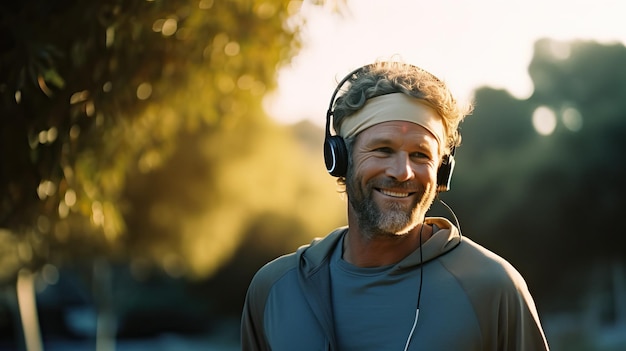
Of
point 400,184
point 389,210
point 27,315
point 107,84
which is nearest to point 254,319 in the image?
point 389,210

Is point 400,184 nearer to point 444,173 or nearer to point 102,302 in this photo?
point 444,173

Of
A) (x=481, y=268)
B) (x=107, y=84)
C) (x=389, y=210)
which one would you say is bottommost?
(x=481, y=268)

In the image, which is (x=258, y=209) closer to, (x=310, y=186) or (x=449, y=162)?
(x=310, y=186)

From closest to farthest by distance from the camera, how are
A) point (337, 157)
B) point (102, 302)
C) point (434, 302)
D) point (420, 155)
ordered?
point (434, 302), point (420, 155), point (337, 157), point (102, 302)

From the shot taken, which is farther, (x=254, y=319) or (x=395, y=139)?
(x=254, y=319)

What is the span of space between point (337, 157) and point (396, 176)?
0.38 metres

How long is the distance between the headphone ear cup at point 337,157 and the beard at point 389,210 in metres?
0.13

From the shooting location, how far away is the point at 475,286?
3.66 metres

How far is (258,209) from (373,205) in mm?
20441

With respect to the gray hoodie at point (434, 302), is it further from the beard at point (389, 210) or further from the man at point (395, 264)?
the beard at point (389, 210)

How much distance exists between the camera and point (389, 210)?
379 cm

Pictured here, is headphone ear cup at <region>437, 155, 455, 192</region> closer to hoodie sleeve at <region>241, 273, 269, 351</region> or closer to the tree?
hoodie sleeve at <region>241, 273, 269, 351</region>

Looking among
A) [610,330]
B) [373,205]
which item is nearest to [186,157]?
[610,330]

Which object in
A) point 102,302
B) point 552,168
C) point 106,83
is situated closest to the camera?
point 106,83
